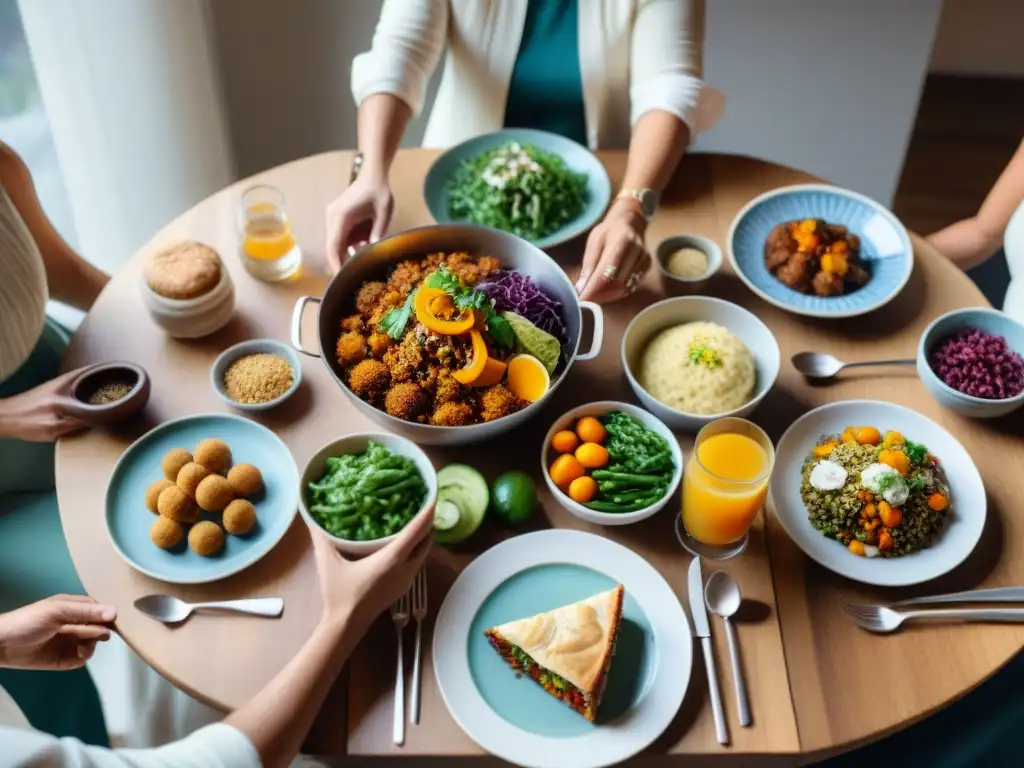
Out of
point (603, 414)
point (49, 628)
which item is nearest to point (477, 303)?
point (603, 414)

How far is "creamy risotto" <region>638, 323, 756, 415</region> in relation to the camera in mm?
1600

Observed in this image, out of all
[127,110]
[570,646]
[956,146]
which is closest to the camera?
[570,646]

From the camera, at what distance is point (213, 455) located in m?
1.52

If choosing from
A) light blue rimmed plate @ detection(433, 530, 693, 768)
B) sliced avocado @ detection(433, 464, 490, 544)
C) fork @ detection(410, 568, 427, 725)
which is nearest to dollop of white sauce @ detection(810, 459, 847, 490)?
light blue rimmed plate @ detection(433, 530, 693, 768)

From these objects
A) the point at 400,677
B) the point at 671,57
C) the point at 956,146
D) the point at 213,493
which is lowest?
the point at 956,146

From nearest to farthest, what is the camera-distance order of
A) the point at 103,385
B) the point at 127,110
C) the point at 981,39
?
the point at 103,385 < the point at 127,110 < the point at 981,39

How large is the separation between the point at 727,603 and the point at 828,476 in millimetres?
286

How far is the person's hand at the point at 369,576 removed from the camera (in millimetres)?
1310

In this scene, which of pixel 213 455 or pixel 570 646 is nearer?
pixel 570 646

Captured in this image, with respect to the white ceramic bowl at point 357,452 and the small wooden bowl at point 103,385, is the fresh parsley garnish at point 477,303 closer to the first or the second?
the white ceramic bowl at point 357,452

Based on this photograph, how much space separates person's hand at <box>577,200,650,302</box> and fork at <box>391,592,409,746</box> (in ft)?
2.27

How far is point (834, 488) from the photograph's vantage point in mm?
1478

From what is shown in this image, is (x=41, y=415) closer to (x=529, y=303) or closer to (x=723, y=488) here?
(x=529, y=303)

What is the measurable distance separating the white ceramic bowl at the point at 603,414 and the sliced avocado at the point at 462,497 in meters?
0.12
